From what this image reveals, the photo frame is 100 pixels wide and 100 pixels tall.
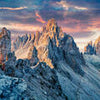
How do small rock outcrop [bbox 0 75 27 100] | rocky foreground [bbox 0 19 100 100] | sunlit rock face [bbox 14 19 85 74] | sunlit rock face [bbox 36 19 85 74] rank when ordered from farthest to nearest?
1. sunlit rock face [bbox 36 19 85 74]
2. sunlit rock face [bbox 14 19 85 74]
3. rocky foreground [bbox 0 19 100 100]
4. small rock outcrop [bbox 0 75 27 100]

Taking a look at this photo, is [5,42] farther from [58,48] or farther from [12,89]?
[58,48]

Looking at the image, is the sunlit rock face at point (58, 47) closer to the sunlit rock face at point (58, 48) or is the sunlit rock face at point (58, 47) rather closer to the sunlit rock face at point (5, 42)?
the sunlit rock face at point (58, 48)

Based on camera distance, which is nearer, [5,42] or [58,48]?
[5,42]

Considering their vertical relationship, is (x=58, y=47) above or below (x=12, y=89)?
above

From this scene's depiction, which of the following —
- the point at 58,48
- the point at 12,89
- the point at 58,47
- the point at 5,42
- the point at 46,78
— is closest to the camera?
the point at 12,89

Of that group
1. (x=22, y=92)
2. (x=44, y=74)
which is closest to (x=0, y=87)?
(x=22, y=92)

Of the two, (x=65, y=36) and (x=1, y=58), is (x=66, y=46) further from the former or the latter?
(x=1, y=58)

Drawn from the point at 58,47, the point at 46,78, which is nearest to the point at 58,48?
the point at 58,47

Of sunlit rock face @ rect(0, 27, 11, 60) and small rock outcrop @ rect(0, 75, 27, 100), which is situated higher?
sunlit rock face @ rect(0, 27, 11, 60)

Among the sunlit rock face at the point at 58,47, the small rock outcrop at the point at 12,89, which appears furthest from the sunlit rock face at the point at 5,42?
the sunlit rock face at the point at 58,47

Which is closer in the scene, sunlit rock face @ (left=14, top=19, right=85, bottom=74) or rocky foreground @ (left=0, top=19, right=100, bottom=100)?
rocky foreground @ (left=0, top=19, right=100, bottom=100)

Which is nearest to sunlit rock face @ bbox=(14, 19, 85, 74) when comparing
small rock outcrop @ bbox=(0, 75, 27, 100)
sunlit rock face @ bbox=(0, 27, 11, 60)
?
sunlit rock face @ bbox=(0, 27, 11, 60)

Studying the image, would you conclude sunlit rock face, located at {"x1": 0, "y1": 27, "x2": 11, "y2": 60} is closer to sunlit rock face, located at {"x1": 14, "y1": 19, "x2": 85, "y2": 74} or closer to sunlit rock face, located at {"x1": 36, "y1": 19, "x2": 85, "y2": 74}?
sunlit rock face, located at {"x1": 14, "y1": 19, "x2": 85, "y2": 74}
